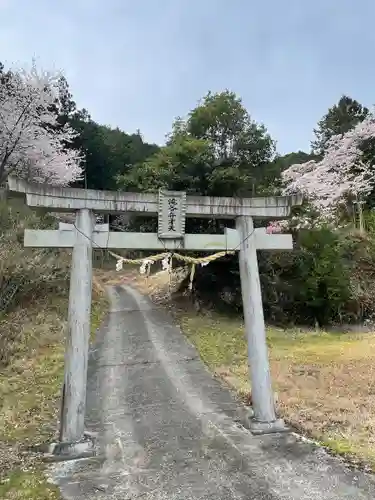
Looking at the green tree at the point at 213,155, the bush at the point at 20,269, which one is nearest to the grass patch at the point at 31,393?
the bush at the point at 20,269

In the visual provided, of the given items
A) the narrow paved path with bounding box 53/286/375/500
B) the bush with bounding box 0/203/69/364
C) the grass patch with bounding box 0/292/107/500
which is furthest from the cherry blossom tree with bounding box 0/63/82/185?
the narrow paved path with bounding box 53/286/375/500

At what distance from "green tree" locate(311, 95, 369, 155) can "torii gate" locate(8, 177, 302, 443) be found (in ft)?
88.0

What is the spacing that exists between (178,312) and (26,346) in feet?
21.7

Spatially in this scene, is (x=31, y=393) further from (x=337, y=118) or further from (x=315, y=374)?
(x=337, y=118)

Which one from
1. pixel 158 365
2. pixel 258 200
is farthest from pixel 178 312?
pixel 258 200

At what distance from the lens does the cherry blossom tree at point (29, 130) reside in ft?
61.5

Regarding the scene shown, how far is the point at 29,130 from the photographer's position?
18.9 m

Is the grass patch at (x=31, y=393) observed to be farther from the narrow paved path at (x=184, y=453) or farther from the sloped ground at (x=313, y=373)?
the sloped ground at (x=313, y=373)

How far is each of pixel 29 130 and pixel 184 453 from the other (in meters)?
16.5

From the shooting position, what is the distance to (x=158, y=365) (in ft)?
37.0

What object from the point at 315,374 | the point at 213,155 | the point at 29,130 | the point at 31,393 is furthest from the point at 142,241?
the point at 29,130

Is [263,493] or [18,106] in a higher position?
[18,106]

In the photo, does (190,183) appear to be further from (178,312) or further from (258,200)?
(258,200)

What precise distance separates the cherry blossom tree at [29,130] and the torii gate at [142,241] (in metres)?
13.1
